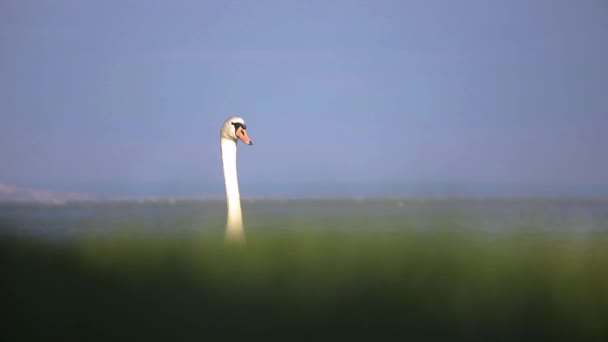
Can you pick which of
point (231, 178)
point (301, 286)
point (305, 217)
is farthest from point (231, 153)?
point (301, 286)

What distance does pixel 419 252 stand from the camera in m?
6.52

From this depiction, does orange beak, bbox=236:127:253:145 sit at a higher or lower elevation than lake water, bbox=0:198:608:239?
higher

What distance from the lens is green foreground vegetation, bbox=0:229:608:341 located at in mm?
6371

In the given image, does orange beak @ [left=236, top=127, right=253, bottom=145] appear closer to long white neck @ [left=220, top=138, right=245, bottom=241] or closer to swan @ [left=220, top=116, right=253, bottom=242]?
swan @ [left=220, top=116, right=253, bottom=242]

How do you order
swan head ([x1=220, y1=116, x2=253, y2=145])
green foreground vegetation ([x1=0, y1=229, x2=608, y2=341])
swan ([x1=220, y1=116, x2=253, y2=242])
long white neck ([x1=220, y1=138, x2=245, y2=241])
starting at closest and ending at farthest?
1. green foreground vegetation ([x1=0, y1=229, x2=608, y2=341])
2. long white neck ([x1=220, y1=138, x2=245, y2=241])
3. swan ([x1=220, y1=116, x2=253, y2=242])
4. swan head ([x1=220, y1=116, x2=253, y2=145])

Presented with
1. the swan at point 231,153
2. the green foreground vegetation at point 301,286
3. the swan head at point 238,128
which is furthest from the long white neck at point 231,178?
the green foreground vegetation at point 301,286

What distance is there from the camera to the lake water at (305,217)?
6.86 m

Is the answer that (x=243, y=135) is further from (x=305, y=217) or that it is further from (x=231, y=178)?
(x=305, y=217)

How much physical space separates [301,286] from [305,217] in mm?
896

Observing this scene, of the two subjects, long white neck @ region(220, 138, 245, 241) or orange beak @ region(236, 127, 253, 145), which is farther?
orange beak @ region(236, 127, 253, 145)

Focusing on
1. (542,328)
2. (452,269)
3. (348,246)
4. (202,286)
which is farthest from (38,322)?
(542,328)

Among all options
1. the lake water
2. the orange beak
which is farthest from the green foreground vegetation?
the orange beak

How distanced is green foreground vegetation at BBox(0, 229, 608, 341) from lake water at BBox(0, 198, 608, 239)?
20cm

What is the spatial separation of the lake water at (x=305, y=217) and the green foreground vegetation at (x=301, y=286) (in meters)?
0.20
